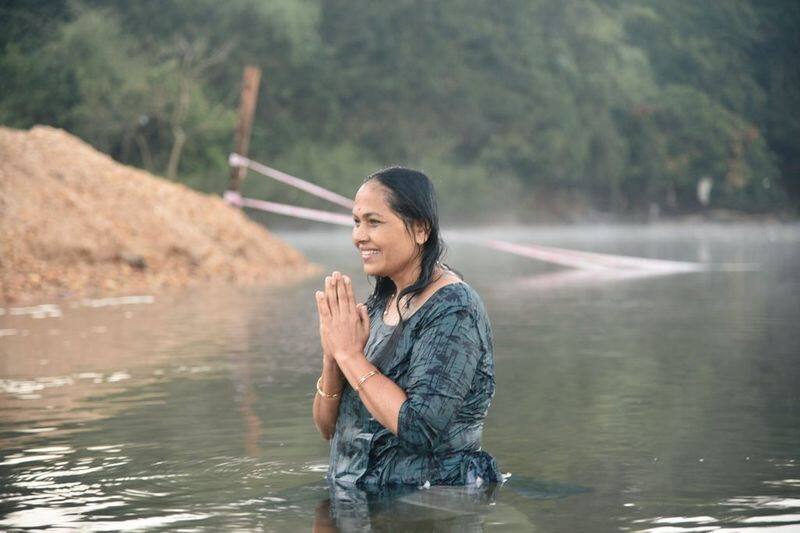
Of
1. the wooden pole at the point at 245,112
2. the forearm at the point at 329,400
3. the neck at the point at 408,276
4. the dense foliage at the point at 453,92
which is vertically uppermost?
the dense foliage at the point at 453,92

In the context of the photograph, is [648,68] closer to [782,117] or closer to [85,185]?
[782,117]

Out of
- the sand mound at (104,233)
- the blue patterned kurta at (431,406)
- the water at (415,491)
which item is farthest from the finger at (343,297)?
the sand mound at (104,233)

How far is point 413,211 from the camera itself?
5.34m

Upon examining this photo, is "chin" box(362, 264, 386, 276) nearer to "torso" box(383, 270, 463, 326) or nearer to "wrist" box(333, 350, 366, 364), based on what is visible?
"torso" box(383, 270, 463, 326)

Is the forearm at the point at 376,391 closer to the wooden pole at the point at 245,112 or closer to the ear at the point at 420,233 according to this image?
the ear at the point at 420,233

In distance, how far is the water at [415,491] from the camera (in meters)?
6.35

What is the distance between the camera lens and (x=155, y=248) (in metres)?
26.7

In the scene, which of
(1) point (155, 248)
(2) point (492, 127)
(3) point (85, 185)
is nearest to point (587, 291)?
(1) point (155, 248)

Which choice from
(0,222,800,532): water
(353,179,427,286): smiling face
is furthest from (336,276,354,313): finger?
(0,222,800,532): water

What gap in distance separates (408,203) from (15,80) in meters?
46.7

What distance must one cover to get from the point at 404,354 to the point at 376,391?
24cm

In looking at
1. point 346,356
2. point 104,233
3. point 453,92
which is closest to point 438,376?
point 346,356

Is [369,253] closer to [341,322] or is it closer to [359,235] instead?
[359,235]

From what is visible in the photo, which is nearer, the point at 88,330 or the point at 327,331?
the point at 327,331
